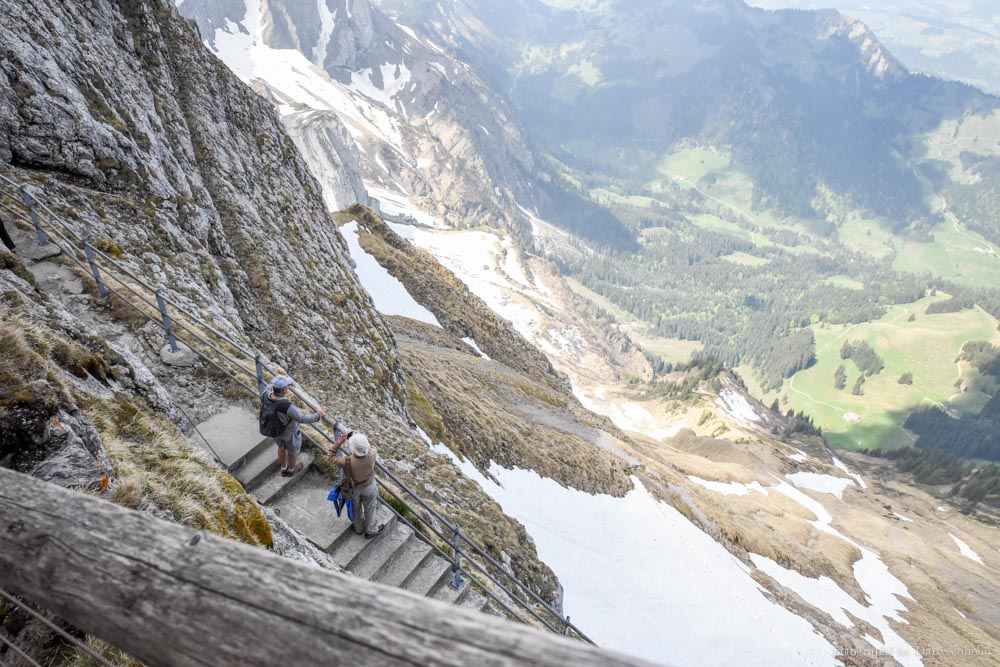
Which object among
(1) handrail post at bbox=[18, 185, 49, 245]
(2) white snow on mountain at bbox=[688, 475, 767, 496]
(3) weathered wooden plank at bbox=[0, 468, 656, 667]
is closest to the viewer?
(3) weathered wooden plank at bbox=[0, 468, 656, 667]

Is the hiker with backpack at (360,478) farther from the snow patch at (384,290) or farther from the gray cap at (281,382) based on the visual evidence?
the snow patch at (384,290)

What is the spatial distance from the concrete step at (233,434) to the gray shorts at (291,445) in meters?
0.59

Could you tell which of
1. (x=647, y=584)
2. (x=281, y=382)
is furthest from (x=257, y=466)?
(x=647, y=584)

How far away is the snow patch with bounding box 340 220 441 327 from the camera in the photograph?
5091cm

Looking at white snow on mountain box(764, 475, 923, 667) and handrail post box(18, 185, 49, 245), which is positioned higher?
handrail post box(18, 185, 49, 245)

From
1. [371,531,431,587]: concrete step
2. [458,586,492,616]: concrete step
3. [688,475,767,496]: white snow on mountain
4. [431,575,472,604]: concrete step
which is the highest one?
[371,531,431,587]: concrete step

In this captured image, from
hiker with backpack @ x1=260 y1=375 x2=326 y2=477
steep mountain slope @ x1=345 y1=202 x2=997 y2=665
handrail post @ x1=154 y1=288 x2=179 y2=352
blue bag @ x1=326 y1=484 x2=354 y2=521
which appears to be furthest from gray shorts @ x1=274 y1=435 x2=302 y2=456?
steep mountain slope @ x1=345 y1=202 x2=997 y2=665

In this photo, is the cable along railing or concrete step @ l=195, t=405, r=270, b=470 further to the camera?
the cable along railing

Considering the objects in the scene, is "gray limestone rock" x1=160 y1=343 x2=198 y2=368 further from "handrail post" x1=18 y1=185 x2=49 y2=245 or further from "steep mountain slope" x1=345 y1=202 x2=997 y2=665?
"steep mountain slope" x1=345 y1=202 x2=997 y2=665

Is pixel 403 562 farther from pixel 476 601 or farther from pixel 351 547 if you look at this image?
pixel 476 601

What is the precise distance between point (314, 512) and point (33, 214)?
866 centimetres

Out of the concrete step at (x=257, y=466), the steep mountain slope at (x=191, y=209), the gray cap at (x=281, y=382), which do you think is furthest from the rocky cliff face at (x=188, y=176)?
the gray cap at (x=281, y=382)

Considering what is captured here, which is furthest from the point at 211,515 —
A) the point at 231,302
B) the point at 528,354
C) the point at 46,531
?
the point at 528,354

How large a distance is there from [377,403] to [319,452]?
971 cm
